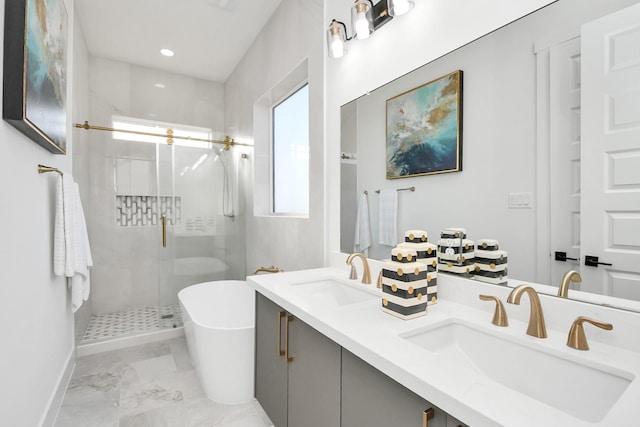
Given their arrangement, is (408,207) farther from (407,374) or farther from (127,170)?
(127,170)

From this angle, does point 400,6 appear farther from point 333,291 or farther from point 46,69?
point 46,69

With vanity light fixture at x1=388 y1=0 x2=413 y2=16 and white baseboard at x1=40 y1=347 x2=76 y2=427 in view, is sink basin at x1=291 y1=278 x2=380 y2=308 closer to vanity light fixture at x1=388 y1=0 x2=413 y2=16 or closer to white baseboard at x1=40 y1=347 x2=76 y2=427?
vanity light fixture at x1=388 y1=0 x2=413 y2=16

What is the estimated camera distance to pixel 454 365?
71 cm

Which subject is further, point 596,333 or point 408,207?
point 408,207

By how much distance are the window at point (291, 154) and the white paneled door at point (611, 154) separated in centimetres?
185

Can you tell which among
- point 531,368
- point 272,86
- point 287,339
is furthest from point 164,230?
point 531,368

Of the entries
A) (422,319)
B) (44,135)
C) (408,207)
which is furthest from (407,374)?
(44,135)

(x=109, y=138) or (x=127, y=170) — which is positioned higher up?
(x=109, y=138)

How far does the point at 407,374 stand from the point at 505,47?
110cm

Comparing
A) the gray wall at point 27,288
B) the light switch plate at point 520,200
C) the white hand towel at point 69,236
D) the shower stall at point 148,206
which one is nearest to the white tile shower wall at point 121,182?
the shower stall at point 148,206

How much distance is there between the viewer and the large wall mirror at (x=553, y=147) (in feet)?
2.66

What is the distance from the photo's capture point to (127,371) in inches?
90.5

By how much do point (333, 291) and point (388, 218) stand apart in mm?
469

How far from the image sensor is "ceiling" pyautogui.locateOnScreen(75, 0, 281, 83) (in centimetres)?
253
